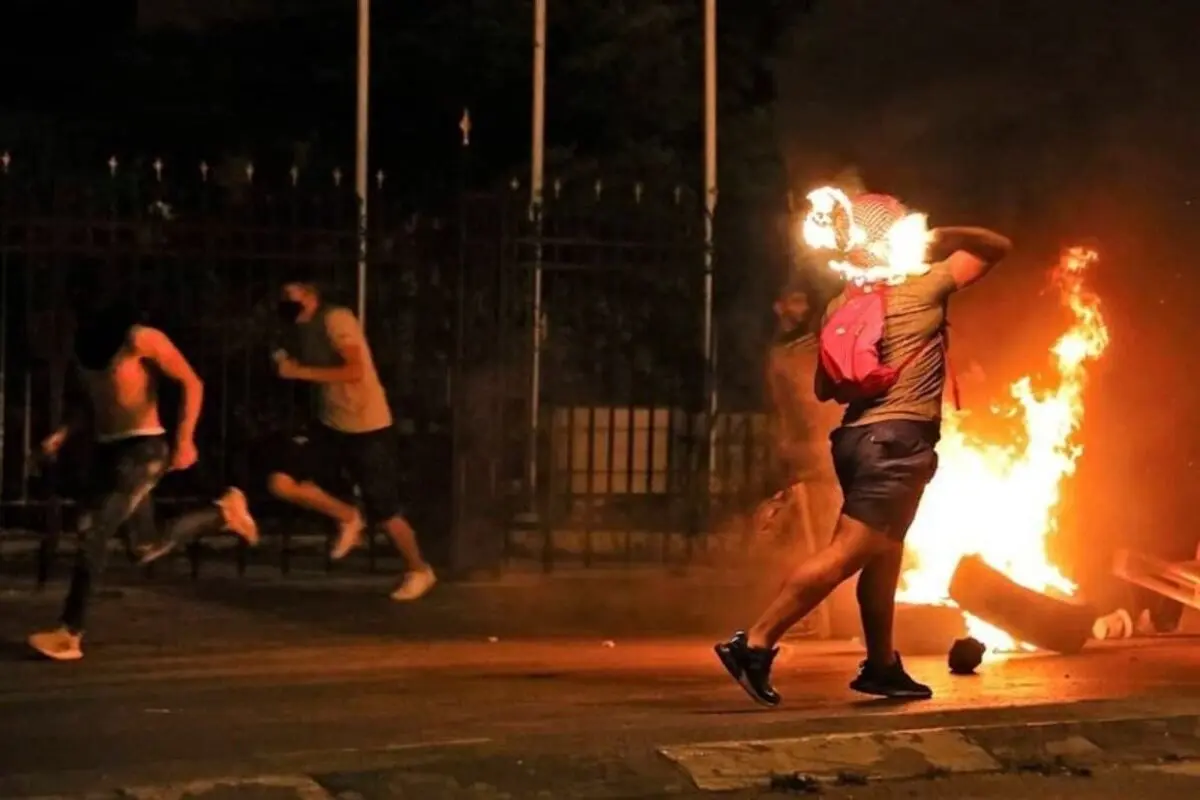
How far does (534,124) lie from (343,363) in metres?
4.38

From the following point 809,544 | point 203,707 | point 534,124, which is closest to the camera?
point 203,707

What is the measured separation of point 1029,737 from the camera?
254 inches

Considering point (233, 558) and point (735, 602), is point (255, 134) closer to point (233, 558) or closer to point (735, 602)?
point (233, 558)

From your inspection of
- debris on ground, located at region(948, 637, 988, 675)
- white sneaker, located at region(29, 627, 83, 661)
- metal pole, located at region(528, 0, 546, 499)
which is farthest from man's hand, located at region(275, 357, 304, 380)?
debris on ground, located at region(948, 637, 988, 675)

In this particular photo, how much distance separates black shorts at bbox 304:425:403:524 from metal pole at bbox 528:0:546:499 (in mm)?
1516

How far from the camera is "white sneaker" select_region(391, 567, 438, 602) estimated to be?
9875mm

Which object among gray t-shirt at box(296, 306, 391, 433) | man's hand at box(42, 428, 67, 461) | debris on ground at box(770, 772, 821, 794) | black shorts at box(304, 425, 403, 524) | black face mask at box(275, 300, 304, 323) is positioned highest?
black face mask at box(275, 300, 304, 323)

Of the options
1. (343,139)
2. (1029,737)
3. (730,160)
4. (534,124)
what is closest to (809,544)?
(1029,737)

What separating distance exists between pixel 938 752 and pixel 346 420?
4.45 meters

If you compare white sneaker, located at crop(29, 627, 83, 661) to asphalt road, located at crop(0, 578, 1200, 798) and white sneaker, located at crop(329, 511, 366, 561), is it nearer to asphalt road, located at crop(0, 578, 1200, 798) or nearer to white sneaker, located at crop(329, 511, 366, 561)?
asphalt road, located at crop(0, 578, 1200, 798)

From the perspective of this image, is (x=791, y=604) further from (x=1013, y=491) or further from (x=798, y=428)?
(x=1013, y=491)

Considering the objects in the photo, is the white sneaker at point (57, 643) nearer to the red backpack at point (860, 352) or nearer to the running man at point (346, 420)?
the running man at point (346, 420)

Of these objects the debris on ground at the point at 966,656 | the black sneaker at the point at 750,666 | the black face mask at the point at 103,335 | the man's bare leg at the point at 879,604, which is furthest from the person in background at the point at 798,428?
the black face mask at the point at 103,335

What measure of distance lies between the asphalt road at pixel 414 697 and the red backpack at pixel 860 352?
1.20 m
